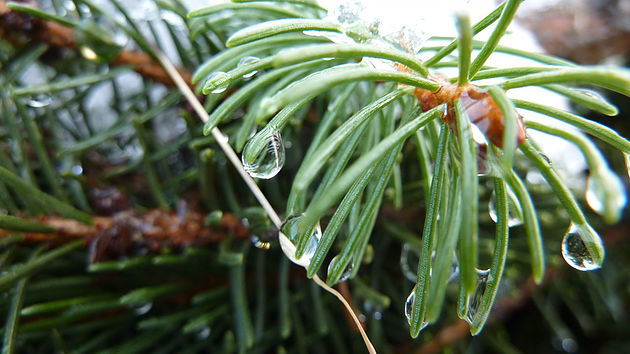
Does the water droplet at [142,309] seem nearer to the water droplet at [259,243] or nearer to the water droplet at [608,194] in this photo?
the water droplet at [259,243]

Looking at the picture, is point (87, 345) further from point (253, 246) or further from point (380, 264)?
point (380, 264)

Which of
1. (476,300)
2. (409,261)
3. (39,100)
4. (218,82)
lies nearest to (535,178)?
(409,261)

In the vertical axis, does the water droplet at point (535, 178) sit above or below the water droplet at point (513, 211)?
below

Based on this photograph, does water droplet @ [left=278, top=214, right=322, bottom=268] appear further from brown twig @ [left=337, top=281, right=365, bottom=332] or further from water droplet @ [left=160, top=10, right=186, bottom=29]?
water droplet @ [left=160, top=10, right=186, bottom=29]

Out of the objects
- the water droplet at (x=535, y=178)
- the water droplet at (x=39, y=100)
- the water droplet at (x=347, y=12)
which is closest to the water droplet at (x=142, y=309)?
the water droplet at (x=39, y=100)

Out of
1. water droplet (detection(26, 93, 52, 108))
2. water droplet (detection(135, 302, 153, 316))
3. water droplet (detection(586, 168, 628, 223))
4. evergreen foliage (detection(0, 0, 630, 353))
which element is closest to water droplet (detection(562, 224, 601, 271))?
evergreen foliage (detection(0, 0, 630, 353))

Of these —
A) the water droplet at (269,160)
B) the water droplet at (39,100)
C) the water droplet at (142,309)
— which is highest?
the water droplet at (269,160)

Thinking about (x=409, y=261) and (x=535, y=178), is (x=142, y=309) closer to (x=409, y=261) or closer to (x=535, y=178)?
(x=409, y=261)
